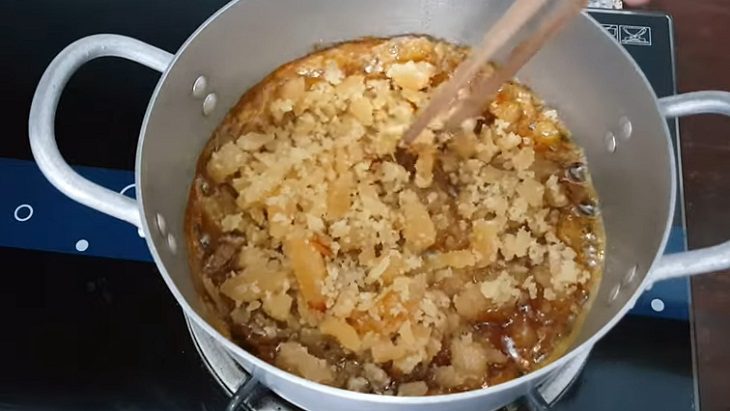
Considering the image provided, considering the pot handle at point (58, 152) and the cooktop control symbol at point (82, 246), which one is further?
the cooktop control symbol at point (82, 246)

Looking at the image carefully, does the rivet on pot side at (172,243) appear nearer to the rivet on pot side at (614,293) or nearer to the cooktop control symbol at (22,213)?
the cooktop control symbol at (22,213)

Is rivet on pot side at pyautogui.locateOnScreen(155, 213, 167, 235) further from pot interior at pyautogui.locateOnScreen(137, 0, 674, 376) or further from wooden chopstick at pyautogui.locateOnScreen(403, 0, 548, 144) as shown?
wooden chopstick at pyautogui.locateOnScreen(403, 0, 548, 144)

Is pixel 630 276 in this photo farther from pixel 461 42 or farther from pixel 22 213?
pixel 22 213

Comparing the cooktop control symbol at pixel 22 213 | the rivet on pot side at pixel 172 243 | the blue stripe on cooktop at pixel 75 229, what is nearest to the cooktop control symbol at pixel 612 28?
the blue stripe on cooktop at pixel 75 229

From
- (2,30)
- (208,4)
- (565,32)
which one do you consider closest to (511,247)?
(565,32)

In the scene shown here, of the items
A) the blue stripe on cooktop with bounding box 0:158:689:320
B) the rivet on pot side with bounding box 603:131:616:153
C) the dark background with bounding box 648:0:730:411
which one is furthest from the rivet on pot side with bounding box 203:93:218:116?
the dark background with bounding box 648:0:730:411

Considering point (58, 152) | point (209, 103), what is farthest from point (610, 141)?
point (58, 152)
